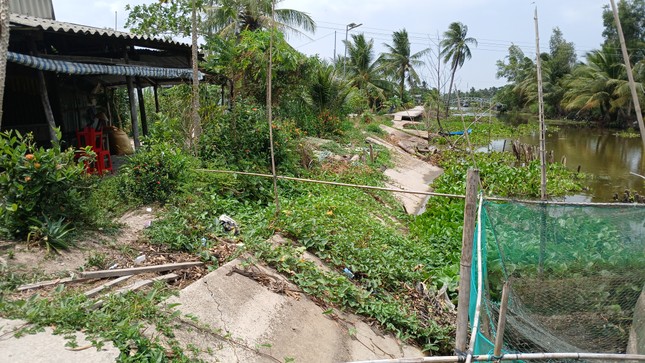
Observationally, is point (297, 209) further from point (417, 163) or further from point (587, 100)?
point (587, 100)

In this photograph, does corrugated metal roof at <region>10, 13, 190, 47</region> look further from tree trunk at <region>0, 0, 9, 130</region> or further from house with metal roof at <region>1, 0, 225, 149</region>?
tree trunk at <region>0, 0, 9, 130</region>

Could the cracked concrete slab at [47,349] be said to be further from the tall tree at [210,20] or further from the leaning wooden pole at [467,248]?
the tall tree at [210,20]

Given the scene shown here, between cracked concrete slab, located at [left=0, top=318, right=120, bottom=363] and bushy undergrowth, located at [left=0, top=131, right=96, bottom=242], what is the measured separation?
4.96 ft

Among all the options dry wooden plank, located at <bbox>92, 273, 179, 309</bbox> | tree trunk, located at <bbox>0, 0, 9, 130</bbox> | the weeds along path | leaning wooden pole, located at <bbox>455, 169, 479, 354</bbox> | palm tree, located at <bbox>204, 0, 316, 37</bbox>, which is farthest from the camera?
palm tree, located at <bbox>204, 0, 316, 37</bbox>

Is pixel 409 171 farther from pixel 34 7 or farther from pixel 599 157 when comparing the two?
pixel 599 157

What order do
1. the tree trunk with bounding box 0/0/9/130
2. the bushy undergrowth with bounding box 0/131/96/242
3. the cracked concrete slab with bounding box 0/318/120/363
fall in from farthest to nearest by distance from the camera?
the tree trunk with bounding box 0/0/9/130, the bushy undergrowth with bounding box 0/131/96/242, the cracked concrete slab with bounding box 0/318/120/363

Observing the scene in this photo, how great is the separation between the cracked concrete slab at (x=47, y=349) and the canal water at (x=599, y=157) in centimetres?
1233

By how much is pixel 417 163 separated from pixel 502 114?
116ft

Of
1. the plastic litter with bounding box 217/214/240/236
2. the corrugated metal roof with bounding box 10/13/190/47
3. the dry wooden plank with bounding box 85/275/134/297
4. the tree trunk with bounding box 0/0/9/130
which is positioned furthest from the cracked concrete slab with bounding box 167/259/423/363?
the corrugated metal roof with bounding box 10/13/190/47

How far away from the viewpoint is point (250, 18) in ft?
53.7

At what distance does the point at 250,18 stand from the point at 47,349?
48.6 ft

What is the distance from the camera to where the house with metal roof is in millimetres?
6789

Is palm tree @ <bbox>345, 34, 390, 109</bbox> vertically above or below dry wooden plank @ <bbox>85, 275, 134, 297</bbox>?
above

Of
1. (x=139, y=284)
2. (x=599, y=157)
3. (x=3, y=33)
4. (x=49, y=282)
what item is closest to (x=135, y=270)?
(x=139, y=284)
